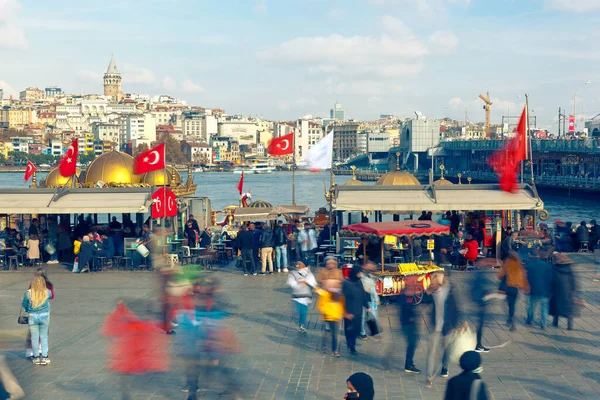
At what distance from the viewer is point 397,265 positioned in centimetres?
1403

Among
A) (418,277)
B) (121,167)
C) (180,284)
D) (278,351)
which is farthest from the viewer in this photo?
(121,167)

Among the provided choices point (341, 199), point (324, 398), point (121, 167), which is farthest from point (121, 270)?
point (324, 398)

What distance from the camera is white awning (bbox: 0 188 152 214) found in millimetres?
18781

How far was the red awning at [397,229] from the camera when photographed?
14.6m

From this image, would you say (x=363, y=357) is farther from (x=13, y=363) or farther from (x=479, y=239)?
(x=479, y=239)

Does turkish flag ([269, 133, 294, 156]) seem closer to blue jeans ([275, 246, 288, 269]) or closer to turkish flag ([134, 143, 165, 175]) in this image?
turkish flag ([134, 143, 165, 175])

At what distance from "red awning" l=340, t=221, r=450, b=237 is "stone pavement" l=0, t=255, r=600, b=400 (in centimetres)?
125

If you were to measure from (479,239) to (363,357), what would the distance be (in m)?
9.64

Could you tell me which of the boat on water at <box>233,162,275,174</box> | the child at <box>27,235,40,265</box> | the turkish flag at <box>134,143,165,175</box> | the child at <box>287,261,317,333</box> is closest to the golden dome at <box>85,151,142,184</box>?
the turkish flag at <box>134,143,165,175</box>

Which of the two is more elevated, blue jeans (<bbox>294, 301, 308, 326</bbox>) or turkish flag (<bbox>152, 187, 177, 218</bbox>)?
turkish flag (<bbox>152, 187, 177, 218</bbox>)

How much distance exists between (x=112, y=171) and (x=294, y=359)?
16.4 m

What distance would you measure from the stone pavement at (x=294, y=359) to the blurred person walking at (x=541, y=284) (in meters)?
0.33

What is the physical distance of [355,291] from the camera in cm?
995

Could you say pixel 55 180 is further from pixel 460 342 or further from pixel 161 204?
pixel 460 342
